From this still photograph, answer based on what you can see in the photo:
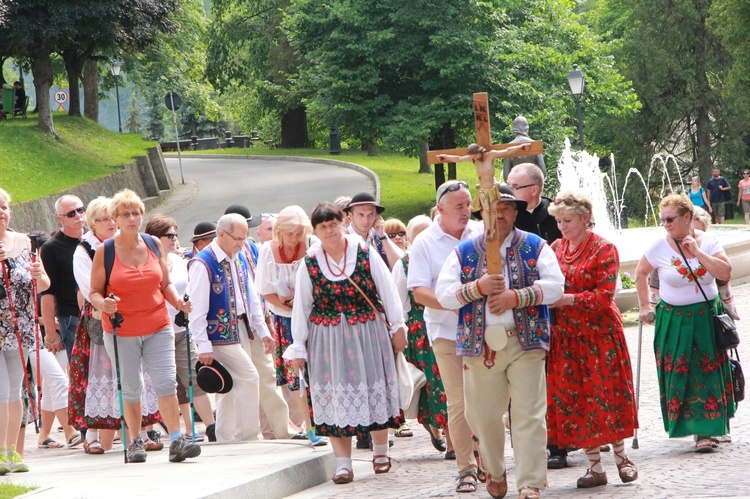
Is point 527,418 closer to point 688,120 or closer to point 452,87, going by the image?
point 452,87

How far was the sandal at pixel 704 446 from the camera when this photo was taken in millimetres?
8281

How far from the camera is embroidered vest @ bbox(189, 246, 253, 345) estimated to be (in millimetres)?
9516

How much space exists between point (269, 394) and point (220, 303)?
100 cm

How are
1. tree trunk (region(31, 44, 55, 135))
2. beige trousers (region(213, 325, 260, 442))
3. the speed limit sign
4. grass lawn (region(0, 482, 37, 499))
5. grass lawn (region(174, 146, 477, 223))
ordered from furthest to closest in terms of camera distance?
the speed limit sign, grass lawn (region(174, 146, 477, 223)), tree trunk (region(31, 44, 55, 135)), beige trousers (region(213, 325, 260, 442)), grass lawn (region(0, 482, 37, 499))

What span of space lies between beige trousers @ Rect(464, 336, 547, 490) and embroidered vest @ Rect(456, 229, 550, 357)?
0.25ft

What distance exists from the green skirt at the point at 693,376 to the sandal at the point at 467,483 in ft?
6.45

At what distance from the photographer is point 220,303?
376 inches

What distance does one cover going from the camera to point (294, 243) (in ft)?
30.8

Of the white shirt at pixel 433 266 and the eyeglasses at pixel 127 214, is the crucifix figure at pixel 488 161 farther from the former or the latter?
the eyeglasses at pixel 127 214

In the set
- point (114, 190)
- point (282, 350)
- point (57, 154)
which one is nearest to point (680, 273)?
point (282, 350)

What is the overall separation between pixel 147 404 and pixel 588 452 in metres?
3.95

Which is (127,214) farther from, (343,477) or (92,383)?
(343,477)

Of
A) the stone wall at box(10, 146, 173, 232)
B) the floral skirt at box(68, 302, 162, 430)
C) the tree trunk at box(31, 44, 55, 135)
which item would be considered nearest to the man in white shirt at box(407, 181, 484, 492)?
the floral skirt at box(68, 302, 162, 430)

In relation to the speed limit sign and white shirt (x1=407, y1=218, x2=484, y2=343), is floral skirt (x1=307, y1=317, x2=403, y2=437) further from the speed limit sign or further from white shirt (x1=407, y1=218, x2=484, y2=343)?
the speed limit sign
